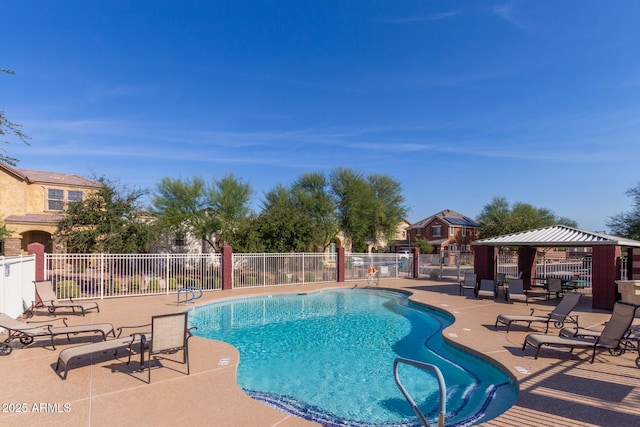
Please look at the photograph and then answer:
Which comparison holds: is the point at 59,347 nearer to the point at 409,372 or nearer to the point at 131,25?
the point at 409,372

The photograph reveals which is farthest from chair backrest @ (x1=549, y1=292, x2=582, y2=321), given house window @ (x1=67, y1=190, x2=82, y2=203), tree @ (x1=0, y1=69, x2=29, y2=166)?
house window @ (x1=67, y1=190, x2=82, y2=203)

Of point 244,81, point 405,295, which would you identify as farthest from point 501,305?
point 244,81

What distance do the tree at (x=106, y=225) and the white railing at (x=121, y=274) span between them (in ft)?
5.48

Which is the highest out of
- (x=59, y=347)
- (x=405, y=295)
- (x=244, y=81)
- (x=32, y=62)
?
(x=244, y=81)

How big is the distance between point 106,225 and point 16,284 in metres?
7.80

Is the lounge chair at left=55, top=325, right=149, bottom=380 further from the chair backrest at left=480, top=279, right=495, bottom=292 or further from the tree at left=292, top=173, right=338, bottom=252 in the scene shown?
the tree at left=292, top=173, right=338, bottom=252

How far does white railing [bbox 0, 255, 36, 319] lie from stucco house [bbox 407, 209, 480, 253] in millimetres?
45448

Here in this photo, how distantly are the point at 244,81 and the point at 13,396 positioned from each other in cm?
1676

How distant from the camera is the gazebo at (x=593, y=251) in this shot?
12.4 metres

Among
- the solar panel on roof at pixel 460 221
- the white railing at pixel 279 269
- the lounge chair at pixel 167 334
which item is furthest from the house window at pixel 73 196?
the solar panel on roof at pixel 460 221

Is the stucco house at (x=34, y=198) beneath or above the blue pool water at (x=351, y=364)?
above

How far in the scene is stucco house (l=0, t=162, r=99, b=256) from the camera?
2373 cm

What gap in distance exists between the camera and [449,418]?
5.38 meters

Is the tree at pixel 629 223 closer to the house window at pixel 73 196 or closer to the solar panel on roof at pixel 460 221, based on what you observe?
the solar panel on roof at pixel 460 221
